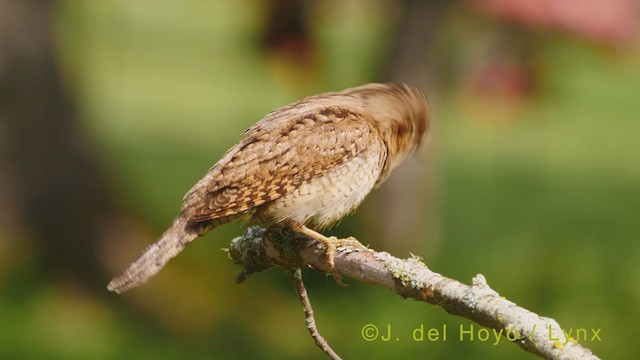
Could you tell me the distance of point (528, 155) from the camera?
48.8 feet

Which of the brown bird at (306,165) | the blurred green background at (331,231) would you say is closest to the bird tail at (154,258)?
the brown bird at (306,165)

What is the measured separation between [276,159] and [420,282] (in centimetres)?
104

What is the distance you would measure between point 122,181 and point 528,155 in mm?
7045

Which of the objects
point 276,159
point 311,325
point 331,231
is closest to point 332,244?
point 311,325

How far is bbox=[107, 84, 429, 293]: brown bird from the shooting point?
402 cm

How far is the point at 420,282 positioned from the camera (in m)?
3.28

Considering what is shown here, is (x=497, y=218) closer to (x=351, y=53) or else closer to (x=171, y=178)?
(x=171, y=178)

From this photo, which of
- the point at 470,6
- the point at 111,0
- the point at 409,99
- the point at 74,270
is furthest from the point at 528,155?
the point at 111,0

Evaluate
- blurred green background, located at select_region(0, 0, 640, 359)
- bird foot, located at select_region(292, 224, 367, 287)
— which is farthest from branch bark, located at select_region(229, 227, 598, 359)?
blurred green background, located at select_region(0, 0, 640, 359)

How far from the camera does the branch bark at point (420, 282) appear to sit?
2.90 metres

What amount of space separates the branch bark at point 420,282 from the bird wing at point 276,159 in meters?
0.17

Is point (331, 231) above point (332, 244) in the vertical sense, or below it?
below

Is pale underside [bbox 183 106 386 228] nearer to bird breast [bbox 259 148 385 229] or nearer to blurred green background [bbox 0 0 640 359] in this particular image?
bird breast [bbox 259 148 385 229]

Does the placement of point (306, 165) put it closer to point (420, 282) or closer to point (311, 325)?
point (311, 325)
